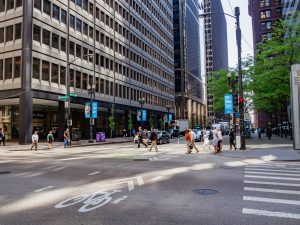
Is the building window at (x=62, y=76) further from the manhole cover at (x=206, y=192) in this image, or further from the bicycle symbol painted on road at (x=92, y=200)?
the manhole cover at (x=206, y=192)

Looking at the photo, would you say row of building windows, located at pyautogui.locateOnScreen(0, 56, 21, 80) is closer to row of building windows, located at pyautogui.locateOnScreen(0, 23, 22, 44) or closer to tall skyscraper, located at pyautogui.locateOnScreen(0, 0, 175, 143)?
tall skyscraper, located at pyautogui.locateOnScreen(0, 0, 175, 143)

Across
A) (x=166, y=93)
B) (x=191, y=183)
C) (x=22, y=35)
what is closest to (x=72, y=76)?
(x=22, y=35)

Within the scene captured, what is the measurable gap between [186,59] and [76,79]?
83323mm

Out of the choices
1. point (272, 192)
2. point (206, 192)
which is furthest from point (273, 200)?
point (206, 192)

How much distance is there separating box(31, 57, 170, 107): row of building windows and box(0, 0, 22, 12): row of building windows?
21.3ft

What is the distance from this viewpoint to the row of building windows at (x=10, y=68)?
115 feet

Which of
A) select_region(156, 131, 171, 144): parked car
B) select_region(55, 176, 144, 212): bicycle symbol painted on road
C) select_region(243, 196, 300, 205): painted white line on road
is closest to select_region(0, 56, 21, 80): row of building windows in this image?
select_region(156, 131, 171, 144): parked car

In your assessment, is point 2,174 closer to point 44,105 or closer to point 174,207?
point 174,207

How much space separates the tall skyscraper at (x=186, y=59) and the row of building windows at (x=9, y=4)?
8503 centimetres

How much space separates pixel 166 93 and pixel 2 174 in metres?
74.9

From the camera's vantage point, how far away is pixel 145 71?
70375mm

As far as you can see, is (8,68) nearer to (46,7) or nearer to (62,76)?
(62,76)

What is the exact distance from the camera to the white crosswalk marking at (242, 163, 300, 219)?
651 cm

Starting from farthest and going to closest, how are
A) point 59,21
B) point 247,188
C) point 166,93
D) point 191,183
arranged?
point 166,93, point 59,21, point 191,183, point 247,188
